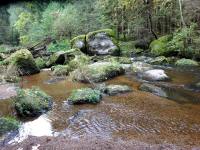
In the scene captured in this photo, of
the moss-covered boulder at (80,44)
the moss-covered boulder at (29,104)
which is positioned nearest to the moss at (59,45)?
the moss-covered boulder at (80,44)

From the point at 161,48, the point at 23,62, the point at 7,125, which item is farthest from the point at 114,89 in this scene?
the point at 161,48

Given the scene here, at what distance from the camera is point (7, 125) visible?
31.5ft

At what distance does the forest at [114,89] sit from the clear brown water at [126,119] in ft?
0.09

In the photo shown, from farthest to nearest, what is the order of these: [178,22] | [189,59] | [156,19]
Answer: [156,19] < [178,22] < [189,59]

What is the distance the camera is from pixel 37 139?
873cm

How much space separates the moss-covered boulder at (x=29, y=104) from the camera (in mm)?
11040

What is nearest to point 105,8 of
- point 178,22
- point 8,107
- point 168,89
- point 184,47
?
point 178,22

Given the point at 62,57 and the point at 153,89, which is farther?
the point at 62,57

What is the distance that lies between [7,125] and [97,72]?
797 centimetres

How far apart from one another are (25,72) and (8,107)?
798 centimetres

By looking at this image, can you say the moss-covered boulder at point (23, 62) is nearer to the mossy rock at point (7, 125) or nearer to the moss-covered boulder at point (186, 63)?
the mossy rock at point (7, 125)

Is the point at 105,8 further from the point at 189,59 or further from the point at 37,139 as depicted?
the point at 37,139

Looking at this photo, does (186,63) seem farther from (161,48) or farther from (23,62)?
(23,62)

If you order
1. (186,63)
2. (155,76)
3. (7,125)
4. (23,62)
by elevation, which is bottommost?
(186,63)
